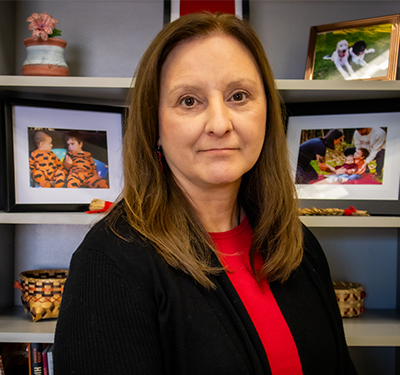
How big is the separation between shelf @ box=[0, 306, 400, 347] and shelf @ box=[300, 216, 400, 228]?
39 centimetres

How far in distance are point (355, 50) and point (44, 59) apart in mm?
1192

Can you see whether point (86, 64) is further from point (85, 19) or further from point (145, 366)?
point (145, 366)

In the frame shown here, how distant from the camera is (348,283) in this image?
5.67 feet

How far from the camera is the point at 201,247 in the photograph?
0.91m

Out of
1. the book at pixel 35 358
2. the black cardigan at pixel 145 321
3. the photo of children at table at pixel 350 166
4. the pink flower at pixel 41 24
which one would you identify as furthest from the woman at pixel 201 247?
the book at pixel 35 358

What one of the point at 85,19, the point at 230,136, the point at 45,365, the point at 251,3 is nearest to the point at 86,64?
the point at 85,19

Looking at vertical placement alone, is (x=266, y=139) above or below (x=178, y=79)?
below

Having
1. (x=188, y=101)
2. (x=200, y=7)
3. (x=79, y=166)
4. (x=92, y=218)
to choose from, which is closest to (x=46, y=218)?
(x=92, y=218)

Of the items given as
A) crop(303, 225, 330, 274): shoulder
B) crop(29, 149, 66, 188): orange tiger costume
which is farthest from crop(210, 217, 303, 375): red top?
crop(29, 149, 66, 188): orange tiger costume

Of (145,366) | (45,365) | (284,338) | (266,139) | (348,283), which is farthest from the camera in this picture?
(348,283)

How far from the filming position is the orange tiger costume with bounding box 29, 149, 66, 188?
1556 millimetres

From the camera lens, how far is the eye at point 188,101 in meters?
0.93

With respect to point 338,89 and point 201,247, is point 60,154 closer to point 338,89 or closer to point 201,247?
point 201,247

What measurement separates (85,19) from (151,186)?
113 cm
